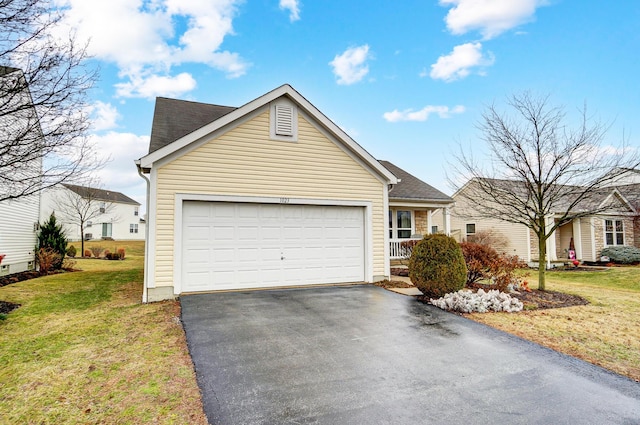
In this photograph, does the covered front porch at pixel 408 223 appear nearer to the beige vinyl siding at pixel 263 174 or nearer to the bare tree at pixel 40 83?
the beige vinyl siding at pixel 263 174

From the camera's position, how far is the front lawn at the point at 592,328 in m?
4.92

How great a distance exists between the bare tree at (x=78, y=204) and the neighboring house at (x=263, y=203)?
16.5 metres

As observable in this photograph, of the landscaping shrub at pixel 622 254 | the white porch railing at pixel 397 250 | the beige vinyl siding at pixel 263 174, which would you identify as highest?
the beige vinyl siding at pixel 263 174

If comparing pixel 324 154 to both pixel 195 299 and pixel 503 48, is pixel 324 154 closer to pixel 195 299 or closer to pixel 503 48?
pixel 195 299

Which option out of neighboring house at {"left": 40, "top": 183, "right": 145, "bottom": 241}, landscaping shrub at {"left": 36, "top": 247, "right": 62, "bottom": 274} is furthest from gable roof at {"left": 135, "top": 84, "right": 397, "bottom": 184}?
neighboring house at {"left": 40, "top": 183, "right": 145, "bottom": 241}

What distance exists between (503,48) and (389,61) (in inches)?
177

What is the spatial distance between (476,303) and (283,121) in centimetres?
688

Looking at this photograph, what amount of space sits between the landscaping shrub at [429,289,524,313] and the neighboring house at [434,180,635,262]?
11496 millimetres

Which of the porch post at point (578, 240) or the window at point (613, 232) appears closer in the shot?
the porch post at point (578, 240)

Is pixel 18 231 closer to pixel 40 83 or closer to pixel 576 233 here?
pixel 40 83

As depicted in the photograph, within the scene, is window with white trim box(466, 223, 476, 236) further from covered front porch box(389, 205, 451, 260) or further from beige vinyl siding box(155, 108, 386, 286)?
beige vinyl siding box(155, 108, 386, 286)

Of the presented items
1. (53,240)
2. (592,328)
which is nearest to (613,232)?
(592,328)

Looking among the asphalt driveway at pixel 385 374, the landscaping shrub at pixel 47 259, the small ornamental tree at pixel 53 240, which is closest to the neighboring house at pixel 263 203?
the asphalt driveway at pixel 385 374

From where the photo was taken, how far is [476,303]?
7.33 m
